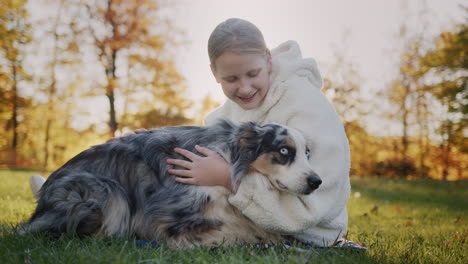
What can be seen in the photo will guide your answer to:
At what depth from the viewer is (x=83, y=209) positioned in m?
2.99

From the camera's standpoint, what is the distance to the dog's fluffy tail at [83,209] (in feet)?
9.80

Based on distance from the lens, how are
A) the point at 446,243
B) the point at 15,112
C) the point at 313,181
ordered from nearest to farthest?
1. the point at 313,181
2. the point at 446,243
3. the point at 15,112

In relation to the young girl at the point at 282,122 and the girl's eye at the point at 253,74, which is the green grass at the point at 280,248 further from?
the girl's eye at the point at 253,74

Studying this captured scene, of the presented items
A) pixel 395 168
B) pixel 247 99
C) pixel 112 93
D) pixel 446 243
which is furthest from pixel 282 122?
pixel 395 168

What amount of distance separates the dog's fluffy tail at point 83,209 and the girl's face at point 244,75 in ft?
4.25

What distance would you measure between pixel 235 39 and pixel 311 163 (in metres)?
1.21

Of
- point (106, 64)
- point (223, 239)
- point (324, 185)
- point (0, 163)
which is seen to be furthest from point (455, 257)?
point (0, 163)

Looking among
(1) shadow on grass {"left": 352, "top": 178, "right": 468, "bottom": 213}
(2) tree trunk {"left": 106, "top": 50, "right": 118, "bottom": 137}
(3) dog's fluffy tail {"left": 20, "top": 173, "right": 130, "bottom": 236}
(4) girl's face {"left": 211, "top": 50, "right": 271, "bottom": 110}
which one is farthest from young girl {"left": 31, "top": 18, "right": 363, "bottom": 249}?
(2) tree trunk {"left": 106, "top": 50, "right": 118, "bottom": 137}

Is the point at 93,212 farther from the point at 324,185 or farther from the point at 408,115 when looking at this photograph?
the point at 408,115

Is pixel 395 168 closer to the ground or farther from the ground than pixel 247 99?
closer to the ground

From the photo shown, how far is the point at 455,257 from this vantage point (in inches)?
126

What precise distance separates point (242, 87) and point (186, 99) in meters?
15.5

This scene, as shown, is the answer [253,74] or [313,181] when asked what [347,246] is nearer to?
[313,181]

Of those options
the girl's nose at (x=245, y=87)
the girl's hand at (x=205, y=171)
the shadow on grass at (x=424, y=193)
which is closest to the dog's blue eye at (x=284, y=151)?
the girl's hand at (x=205, y=171)
